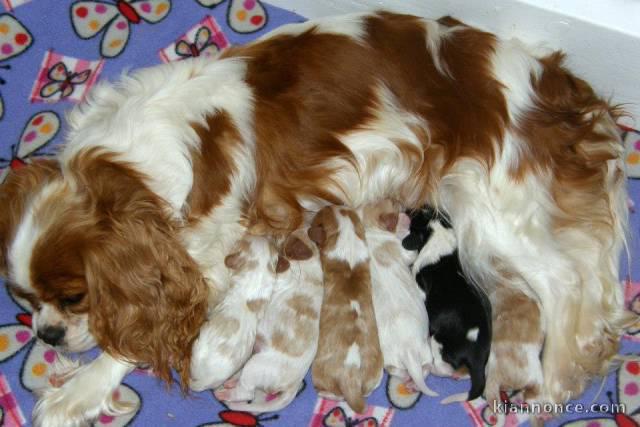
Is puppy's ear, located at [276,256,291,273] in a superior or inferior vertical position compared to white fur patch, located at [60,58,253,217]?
inferior

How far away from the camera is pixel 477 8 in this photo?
3812 mm

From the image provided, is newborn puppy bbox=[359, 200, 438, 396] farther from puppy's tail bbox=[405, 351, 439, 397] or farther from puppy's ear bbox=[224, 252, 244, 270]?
puppy's ear bbox=[224, 252, 244, 270]

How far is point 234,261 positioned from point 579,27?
1710 mm

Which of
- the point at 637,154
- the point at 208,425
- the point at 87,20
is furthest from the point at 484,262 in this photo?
the point at 87,20

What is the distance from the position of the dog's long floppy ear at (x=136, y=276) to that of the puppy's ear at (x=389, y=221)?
756 mm

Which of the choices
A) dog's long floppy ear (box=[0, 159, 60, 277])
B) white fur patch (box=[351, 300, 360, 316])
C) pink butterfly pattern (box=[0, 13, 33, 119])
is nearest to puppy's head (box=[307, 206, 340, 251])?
white fur patch (box=[351, 300, 360, 316])

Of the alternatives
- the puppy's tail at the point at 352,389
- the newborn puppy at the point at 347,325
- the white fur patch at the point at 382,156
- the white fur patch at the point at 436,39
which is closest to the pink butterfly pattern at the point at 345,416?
the newborn puppy at the point at 347,325

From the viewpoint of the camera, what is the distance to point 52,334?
329cm

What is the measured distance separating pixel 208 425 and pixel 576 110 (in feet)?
6.19

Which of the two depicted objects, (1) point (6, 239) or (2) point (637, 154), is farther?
(2) point (637, 154)

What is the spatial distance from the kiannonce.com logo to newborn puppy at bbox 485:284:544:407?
0.07 meters

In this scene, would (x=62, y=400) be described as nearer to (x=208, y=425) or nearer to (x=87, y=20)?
(x=208, y=425)

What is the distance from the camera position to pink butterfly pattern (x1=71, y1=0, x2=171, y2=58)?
13.9 feet

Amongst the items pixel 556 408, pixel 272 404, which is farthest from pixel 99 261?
pixel 556 408
